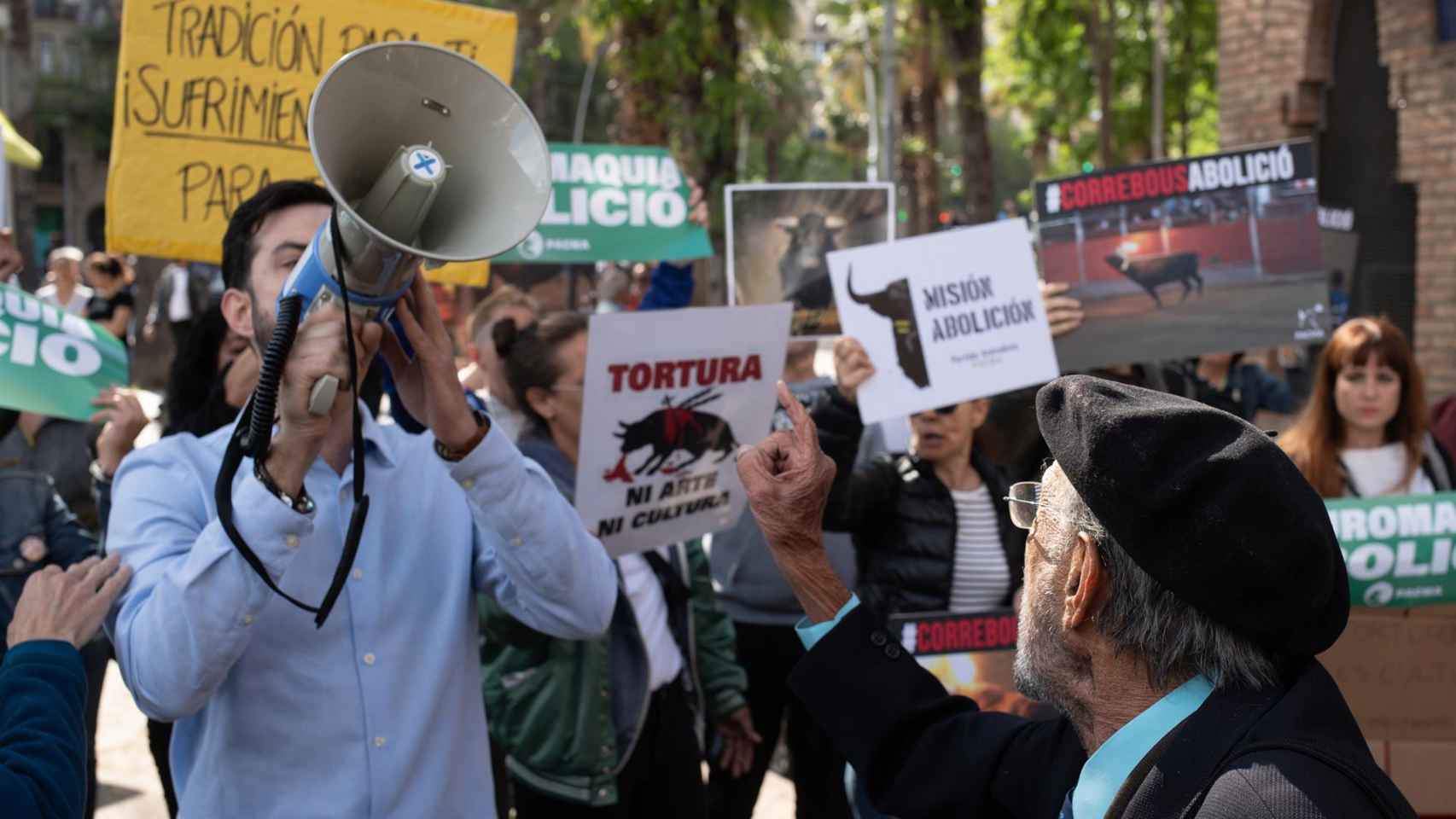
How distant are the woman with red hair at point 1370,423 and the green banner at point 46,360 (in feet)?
11.6

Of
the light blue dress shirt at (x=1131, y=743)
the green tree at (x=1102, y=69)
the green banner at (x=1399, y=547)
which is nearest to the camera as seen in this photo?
the light blue dress shirt at (x=1131, y=743)

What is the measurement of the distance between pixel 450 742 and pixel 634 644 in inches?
47.0

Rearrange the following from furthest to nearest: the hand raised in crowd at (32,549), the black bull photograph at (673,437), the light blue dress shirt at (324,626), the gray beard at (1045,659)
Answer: the hand raised in crowd at (32,549), the black bull photograph at (673,437), the light blue dress shirt at (324,626), the gray beard at (1045,659)

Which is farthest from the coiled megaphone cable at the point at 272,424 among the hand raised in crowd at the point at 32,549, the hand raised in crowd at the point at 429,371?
the hand raised in crowd at the point at 32,549

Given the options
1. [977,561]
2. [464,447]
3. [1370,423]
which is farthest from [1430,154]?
[464,447]

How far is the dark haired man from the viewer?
6.89ft

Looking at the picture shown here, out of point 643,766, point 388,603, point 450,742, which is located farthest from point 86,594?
point 643,766

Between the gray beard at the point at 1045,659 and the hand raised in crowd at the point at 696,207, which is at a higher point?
the hand raised in crowd at the point at 696,207

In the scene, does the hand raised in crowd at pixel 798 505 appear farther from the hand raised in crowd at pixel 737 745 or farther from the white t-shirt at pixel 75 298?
the white t-shirt at pixel 75 298

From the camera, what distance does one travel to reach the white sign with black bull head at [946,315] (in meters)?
3.95

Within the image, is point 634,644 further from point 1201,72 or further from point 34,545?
point 1201,72

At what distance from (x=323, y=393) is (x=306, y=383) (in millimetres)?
32

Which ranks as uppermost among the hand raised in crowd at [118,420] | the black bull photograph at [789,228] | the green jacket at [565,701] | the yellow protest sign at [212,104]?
the yellow protest sign at [212,104]

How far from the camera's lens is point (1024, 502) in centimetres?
191
